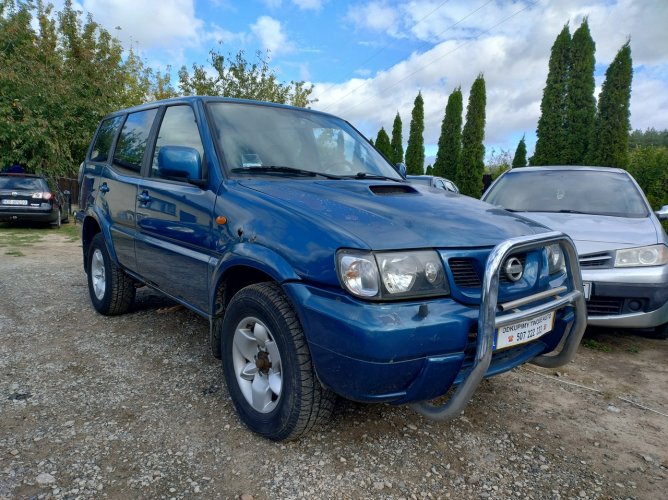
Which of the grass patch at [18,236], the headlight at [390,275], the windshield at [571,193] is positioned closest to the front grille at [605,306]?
the windshield at [571,193]

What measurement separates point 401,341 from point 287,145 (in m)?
1.69

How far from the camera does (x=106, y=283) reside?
4.27 m

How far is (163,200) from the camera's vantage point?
10.3 feet

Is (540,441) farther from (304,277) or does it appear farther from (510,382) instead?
(304,277)

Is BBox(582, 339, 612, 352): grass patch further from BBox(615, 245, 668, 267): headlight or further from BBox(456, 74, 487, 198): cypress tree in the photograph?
BBox(456, 74, 487, 198): cypress tree

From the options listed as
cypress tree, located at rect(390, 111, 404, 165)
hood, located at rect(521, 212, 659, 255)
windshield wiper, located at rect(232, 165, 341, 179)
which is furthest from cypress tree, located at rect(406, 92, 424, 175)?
windshield wiper, located at rect(232, 165, 341, 179)

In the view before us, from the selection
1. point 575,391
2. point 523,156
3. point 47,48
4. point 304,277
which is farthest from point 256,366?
point 523,156

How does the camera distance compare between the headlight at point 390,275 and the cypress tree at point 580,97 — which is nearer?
the headlight at point 390,275

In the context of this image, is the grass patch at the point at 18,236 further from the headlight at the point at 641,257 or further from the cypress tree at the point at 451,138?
the cypress tree at the point at 451,138

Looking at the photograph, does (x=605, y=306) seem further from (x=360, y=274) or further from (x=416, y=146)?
(x=416, y=146)

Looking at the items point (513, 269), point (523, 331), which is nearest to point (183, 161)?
point (513, 269)

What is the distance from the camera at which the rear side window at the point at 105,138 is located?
4277 millimetres

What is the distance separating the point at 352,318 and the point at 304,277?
31 centimetres

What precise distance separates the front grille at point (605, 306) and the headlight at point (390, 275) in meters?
2.36
